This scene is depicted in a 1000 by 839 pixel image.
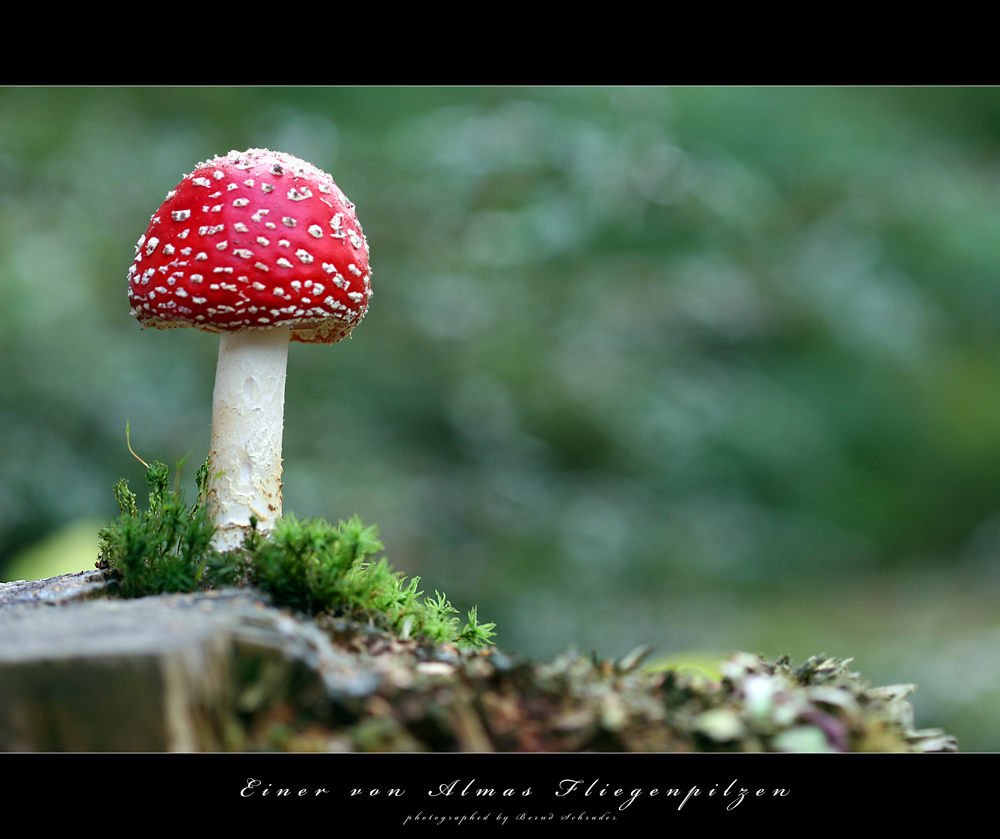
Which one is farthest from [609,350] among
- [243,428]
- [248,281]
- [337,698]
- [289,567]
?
[337,698]

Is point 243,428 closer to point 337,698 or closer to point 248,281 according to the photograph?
point 248,281

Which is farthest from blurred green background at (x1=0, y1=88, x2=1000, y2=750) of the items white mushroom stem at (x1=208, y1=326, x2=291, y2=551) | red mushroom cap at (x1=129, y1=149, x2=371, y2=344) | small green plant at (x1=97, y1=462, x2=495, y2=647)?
red mushroom cap at (x1=129, y1=149, x2=371, y2=344)

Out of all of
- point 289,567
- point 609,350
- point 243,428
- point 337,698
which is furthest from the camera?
point 609,350

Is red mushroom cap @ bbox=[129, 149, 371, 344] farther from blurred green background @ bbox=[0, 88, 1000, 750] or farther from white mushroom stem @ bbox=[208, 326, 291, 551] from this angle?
blurred green background @ bbox=[0, 88, 1000, 750]

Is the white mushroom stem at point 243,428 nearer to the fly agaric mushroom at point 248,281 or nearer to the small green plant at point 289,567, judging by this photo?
the fly agaric mushroom at point 248,281

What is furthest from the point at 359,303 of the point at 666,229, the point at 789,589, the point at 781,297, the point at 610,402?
the point at 789,589
